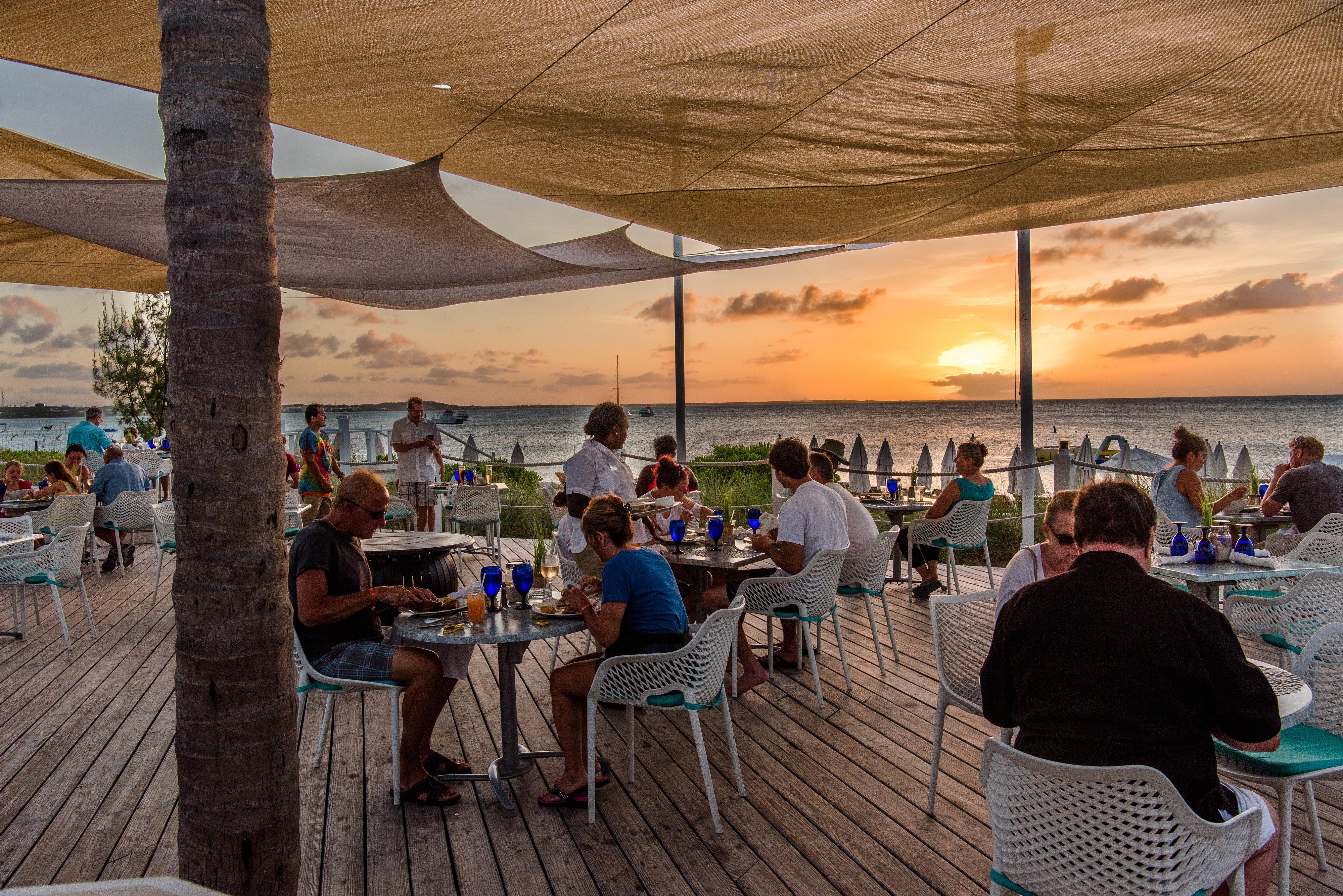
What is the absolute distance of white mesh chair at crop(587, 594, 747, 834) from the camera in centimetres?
308

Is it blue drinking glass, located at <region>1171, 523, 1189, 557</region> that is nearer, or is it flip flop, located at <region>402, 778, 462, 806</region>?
flip flop, located at <region>402, 778, 462, 806</region>

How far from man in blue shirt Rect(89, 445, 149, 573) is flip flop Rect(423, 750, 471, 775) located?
233 inches

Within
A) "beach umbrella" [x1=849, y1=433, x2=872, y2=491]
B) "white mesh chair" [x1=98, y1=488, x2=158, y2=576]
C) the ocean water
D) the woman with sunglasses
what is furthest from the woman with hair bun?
the ocean water

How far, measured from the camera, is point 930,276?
1574 inches

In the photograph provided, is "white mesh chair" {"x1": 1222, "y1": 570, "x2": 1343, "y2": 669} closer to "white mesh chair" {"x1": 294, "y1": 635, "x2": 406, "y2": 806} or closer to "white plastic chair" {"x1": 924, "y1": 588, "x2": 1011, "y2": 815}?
"white plastic chair" {"x1": 924, "y1": 588, "x2": 1011, "y2": 815}

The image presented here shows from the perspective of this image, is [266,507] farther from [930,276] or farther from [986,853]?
[930,276]

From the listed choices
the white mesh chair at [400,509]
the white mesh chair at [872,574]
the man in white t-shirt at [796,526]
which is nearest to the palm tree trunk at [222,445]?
the man in white t-shirt at [796,526]

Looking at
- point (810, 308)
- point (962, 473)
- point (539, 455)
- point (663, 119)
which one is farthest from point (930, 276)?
point (663, 119)

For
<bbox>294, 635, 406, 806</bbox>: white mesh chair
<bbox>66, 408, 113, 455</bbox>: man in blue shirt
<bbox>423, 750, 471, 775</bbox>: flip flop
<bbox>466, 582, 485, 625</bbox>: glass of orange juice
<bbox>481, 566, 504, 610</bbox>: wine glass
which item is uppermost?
<bbox>66, 408, 113, 455</bbox>: man in blue shirt

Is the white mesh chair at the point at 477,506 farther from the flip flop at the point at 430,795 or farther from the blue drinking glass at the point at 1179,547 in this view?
the blue drinking glass at the point at 1179,547

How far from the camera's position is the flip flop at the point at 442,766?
11.8 feet

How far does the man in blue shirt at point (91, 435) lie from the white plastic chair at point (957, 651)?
32.5 feet

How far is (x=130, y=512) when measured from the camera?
26.3ft

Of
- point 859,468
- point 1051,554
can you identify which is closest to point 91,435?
point 859,468
